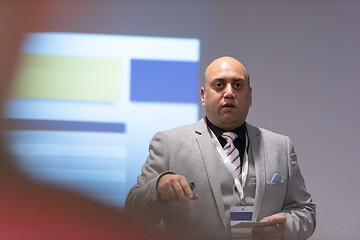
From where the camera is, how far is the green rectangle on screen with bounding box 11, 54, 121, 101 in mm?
2852

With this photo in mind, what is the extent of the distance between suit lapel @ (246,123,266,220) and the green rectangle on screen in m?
1.34

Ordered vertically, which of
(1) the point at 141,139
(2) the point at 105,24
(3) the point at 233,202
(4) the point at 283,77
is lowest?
(3) the point at 233,202

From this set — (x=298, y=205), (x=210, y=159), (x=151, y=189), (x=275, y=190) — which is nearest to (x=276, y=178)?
(x=275, y=190)

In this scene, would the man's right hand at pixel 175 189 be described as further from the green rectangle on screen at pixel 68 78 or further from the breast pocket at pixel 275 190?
the green rectangle on screen at pixel 68 78

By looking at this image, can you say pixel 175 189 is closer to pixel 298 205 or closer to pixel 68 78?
pixel 298 205

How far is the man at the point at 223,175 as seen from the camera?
6.02ft

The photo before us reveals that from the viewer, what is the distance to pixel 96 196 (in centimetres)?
258

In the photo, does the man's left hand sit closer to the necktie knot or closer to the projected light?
the necktie knot

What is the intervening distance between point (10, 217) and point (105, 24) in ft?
4.94

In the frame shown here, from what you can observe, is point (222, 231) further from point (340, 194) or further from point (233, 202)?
point (340, 194)


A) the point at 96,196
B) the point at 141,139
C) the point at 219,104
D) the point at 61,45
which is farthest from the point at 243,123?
the point at 61,45

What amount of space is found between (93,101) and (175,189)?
1.55 metres

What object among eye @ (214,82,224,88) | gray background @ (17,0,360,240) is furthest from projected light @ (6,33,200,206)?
→ eye @ (214,82,224,88)

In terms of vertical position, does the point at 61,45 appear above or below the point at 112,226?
above
